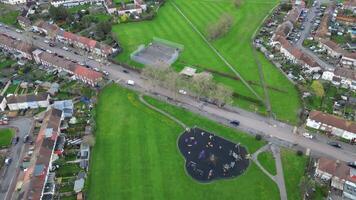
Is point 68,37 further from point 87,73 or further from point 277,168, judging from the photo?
point 277,168

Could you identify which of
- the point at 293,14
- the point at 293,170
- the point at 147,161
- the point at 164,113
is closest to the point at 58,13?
the point at 164,113

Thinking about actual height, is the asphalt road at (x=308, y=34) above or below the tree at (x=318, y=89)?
above

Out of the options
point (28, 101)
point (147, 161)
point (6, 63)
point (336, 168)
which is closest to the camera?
point (336, 168)

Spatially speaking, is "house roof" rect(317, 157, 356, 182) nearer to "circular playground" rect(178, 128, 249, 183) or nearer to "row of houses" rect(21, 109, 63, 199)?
"circular playground" rect(178, 128, 249, 183)

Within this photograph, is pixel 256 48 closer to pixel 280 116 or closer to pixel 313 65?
pixel 313 65

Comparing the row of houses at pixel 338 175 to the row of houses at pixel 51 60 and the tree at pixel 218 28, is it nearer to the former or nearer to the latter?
the tree at pixel 218 28

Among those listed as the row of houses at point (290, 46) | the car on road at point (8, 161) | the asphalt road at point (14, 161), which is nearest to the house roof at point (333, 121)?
the row of houses at point (290, 46)

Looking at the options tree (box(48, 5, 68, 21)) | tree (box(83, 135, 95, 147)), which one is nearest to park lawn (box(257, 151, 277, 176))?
tree (box(83, 135, 95, 147))
